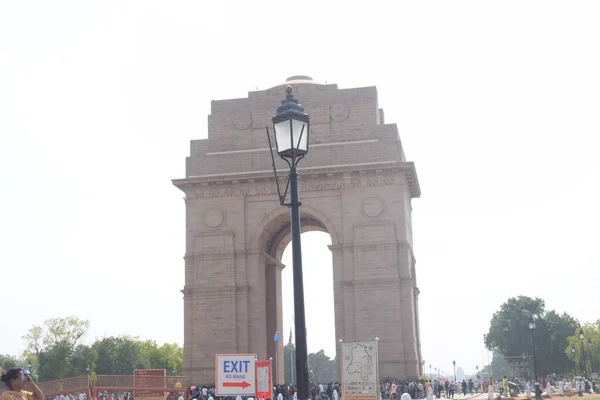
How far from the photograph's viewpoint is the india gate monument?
41375 millimetres

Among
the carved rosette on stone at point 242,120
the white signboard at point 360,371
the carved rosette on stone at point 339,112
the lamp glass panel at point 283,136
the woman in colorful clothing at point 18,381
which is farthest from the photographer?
the carved rosette on stone at point 242,120

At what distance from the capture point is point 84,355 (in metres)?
82.8

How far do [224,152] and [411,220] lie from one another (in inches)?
451

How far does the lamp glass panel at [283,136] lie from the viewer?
9727 millimetres

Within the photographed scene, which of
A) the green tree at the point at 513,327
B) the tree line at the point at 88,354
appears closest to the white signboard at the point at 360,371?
the tree line at the point at 88,354

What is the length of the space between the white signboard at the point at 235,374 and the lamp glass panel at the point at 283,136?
3219 millimetres

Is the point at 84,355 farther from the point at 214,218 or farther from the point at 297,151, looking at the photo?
the point at 297,151

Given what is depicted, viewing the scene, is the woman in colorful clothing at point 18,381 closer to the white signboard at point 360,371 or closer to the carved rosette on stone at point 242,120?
the white signboard at point 360,371

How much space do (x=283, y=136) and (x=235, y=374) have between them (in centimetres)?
361

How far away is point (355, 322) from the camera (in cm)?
4122

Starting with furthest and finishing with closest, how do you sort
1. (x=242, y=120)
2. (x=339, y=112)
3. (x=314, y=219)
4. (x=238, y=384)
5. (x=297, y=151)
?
(x=314, y=219)
(x=242, y=120)
(x=339, y=112)
(x=238, y=384)
(x=297, y=151)

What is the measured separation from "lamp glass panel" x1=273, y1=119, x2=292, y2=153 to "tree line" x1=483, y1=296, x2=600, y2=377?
8720cm

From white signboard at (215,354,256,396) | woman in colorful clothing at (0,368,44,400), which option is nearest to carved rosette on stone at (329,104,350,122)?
white signboard at (215,354,256,396)

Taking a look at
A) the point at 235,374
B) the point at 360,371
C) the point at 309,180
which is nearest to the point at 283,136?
the point at 235,374
